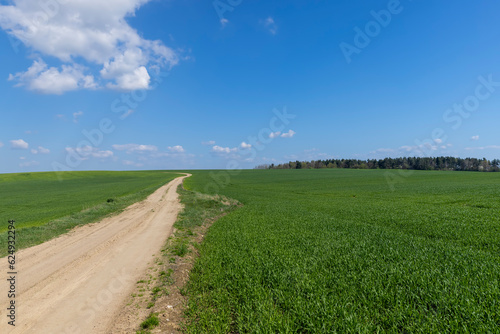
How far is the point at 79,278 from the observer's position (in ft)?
32.7

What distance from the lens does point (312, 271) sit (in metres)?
9.17

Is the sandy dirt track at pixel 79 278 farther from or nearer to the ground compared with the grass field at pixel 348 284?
nearer to the ground

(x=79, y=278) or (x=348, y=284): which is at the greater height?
(x=348, y=284)

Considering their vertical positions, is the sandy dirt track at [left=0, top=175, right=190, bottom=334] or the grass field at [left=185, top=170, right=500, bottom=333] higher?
the grass field at [left=185, top=170, right=500, bottom=333]

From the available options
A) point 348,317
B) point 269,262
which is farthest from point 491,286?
point 269,262

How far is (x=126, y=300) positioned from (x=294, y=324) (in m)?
6.11

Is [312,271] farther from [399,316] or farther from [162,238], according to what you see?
[162,238]

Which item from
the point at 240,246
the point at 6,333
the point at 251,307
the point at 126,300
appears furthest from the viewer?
the point at 240,246

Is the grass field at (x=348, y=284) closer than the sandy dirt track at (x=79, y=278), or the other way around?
the grass field at (x=348, y=284)

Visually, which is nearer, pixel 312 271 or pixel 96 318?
pixel 96 318

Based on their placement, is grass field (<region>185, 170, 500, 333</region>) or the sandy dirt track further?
the sandy dirt track

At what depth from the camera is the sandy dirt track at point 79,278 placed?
7.04 meters

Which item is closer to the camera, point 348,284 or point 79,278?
point 348,284

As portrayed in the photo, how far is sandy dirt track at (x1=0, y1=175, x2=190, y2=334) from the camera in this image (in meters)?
7.04
